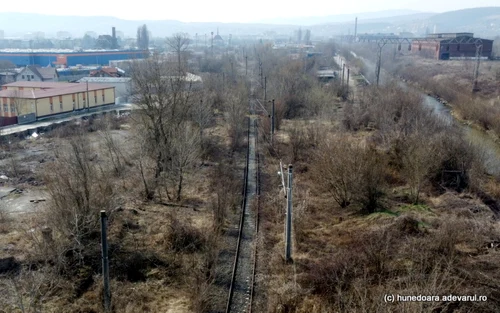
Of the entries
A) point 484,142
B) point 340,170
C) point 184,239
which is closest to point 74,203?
point 184,239

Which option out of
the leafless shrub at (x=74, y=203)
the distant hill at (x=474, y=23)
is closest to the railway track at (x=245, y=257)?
the leafless shrub at (x=74, y=203)

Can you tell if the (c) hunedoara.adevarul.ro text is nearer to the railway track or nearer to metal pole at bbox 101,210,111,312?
the railway track

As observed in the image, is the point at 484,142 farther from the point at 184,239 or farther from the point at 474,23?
the point at 474,23

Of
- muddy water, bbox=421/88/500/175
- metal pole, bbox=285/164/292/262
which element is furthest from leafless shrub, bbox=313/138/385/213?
muddy water, bbox=421/88/500/175

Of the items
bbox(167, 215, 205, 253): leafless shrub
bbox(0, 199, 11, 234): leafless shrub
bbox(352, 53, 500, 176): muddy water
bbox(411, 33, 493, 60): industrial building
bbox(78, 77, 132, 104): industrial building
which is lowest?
bbox(0, 199, 11, 234): leafless shrub

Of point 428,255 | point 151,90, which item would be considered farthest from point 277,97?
point 428,255

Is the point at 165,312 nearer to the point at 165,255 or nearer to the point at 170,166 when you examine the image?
the point at 165,255

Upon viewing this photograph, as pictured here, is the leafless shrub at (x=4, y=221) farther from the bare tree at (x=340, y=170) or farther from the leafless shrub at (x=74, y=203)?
the bare tree at (x=340, y=170)
